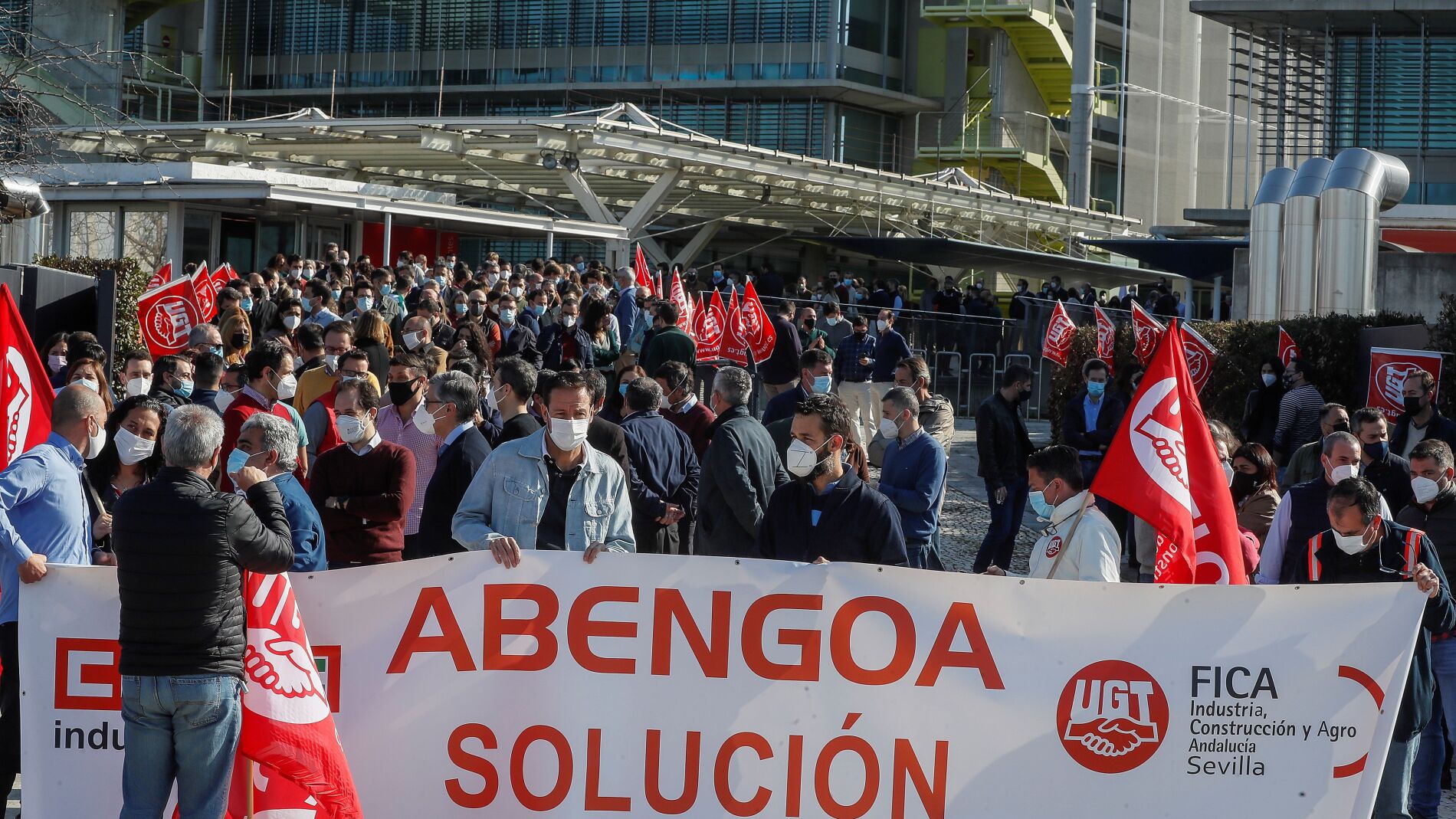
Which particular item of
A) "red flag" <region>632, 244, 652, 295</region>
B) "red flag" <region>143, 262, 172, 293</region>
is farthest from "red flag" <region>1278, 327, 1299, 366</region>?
"red flag" <region>143, 262, 172, 293</region>

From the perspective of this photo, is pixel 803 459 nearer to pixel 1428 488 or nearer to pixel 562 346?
pixel 1428 488

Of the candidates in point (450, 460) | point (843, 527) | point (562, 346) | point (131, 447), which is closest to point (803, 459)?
point (843, 527)

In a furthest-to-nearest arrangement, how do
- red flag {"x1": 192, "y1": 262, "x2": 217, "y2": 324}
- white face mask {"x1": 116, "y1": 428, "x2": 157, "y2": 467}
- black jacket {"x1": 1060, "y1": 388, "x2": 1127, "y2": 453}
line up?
red flag {"x1": 192, "y1": 262, "x2": 217, "y2": 324}
black jacket {"x1": 1060, "y1": 388, "x2": 1127, "y2": 453}
white face mask {"x1": 116, "y1": 428, "x2": 157, "y2": 467}

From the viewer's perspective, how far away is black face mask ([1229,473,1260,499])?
9.91 meters

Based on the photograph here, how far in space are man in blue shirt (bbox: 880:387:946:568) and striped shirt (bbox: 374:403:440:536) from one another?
2516 mm

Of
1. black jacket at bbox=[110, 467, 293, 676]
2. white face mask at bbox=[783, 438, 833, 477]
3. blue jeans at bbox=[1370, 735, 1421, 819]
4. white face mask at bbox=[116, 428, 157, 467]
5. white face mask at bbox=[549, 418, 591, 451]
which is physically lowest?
blue jeans at bbox=[1370, 735, 1421, 819]

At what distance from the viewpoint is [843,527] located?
23.5 feet

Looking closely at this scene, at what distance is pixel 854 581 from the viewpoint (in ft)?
21.8

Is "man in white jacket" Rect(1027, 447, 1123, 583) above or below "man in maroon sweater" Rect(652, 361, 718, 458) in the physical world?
below

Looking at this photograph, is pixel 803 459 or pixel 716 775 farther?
pixel 803 459

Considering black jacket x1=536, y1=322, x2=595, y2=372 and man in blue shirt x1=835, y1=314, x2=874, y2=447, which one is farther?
man in blue shirt x1=835, y1=314, x2=874, y2=447

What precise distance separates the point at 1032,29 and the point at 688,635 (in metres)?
50.7

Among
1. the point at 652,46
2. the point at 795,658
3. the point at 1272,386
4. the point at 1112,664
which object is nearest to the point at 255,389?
the point at 795,658

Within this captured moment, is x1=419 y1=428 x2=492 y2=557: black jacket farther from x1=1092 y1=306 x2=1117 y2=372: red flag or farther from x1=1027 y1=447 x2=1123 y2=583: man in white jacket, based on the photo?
x1=1092 y1=306 x2=1117 y2=372: red flag
